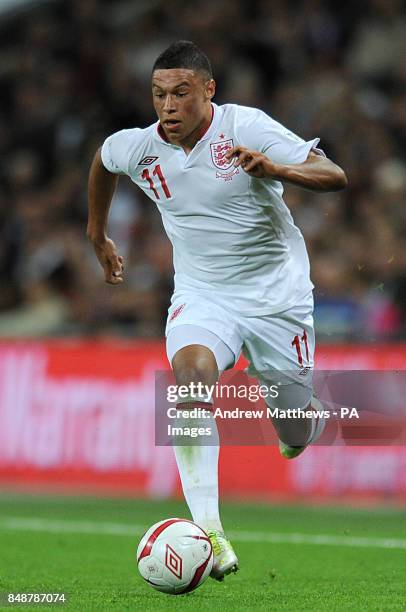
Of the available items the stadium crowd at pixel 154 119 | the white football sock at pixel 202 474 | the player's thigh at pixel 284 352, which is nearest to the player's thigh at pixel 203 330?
the player's thigh at pixel 284 352

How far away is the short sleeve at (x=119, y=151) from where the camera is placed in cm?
719

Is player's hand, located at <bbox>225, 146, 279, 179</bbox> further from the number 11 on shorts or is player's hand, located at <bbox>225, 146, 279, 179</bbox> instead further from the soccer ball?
the soccer ball

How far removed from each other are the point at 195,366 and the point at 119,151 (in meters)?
1.33

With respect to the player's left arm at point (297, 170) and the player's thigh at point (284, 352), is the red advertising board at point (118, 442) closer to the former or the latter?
the player's thigh at point (284, 352)

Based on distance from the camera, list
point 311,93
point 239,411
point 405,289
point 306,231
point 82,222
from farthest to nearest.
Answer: point 82,222
point 311,93
point 306,231
point 405,289
point 239,411

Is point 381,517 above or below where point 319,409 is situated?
below

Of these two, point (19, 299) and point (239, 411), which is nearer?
point (239, 411)

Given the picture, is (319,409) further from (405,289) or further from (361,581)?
(405,289)

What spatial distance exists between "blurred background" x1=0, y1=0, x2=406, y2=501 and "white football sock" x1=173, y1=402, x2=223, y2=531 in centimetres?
537

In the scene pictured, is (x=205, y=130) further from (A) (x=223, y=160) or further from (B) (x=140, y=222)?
(B) (x=140, y=222)

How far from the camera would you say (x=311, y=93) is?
48.9 ft

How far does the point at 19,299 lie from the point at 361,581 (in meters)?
9.29

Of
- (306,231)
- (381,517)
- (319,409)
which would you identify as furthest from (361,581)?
(306,231)

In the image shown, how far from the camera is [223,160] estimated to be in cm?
688
